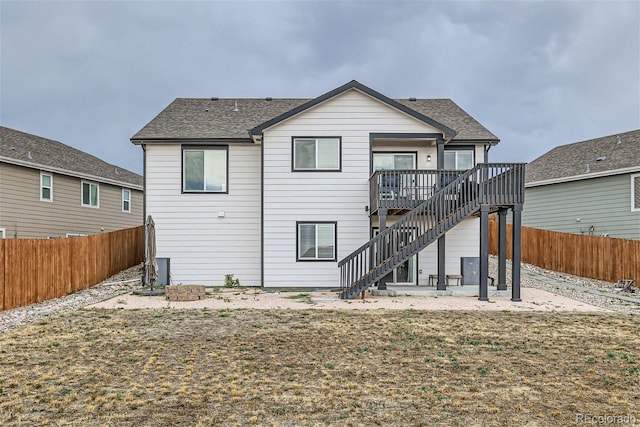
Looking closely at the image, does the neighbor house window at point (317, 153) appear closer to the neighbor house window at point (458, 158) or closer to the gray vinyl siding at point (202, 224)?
the gray vinyl siding at point (202, 224)

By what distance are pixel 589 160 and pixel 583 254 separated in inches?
275

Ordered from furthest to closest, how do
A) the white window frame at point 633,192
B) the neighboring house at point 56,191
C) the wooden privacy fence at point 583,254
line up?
the white window frame at point 633,192, the neighboring house at point 56,191, the wooden privacy fence at point 583,254

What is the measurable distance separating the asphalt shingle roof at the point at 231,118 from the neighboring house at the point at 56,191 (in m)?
6.39

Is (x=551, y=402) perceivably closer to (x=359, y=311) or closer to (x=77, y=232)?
(x=359, y=311)

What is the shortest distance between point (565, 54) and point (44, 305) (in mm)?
34934

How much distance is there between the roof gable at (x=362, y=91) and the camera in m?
15.4

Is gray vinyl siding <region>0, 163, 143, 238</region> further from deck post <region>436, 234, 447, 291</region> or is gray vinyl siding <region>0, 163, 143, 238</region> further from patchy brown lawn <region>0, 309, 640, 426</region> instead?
deck post <region>436, 234, 447, 291</region>

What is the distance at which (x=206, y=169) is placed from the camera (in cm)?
1652

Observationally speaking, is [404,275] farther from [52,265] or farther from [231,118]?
[52,265]

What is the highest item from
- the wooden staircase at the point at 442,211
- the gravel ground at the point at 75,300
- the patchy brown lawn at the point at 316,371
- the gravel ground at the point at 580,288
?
the wooden staircase at the point at 442,211

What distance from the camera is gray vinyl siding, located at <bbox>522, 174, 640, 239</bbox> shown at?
20.6 metres

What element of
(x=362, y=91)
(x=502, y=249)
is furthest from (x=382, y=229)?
(x=362, y=91)

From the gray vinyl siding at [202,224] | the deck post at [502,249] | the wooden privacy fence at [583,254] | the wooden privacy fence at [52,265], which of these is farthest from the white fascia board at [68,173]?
the wooden privacy fence at [583,254]

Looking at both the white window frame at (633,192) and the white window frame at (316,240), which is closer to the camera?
the white window frame at (316,240)
